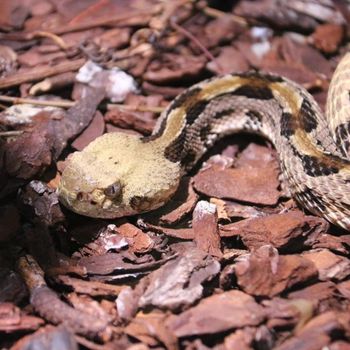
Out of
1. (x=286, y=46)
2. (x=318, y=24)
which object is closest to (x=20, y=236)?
(x=286, y=46)

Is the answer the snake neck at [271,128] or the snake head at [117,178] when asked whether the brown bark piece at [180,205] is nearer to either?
the snake head at [117,178]

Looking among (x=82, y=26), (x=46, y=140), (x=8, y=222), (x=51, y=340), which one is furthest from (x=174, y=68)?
(x=51, y=340)

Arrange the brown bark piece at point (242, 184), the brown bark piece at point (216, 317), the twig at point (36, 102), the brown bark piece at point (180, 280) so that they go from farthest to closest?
the twig at point (36, 102) → the brown bark piece at point (242, 184) → the brown bark piece at point (180, 280) → the brown bark piece at point (216, 317)

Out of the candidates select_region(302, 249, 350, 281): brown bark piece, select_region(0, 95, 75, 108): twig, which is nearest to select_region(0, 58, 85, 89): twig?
select_region(0, 95, 75, 108): twig

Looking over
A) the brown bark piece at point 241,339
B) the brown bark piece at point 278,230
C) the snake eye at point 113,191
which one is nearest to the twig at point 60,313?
the brown bark piece at point 241,339

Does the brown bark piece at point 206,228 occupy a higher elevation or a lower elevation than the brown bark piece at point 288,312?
lower

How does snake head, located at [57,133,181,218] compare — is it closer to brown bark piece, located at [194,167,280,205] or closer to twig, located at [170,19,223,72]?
brown bark piece, located at [194,167,280,205]

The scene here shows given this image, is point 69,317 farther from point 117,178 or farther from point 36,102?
point 36,102
